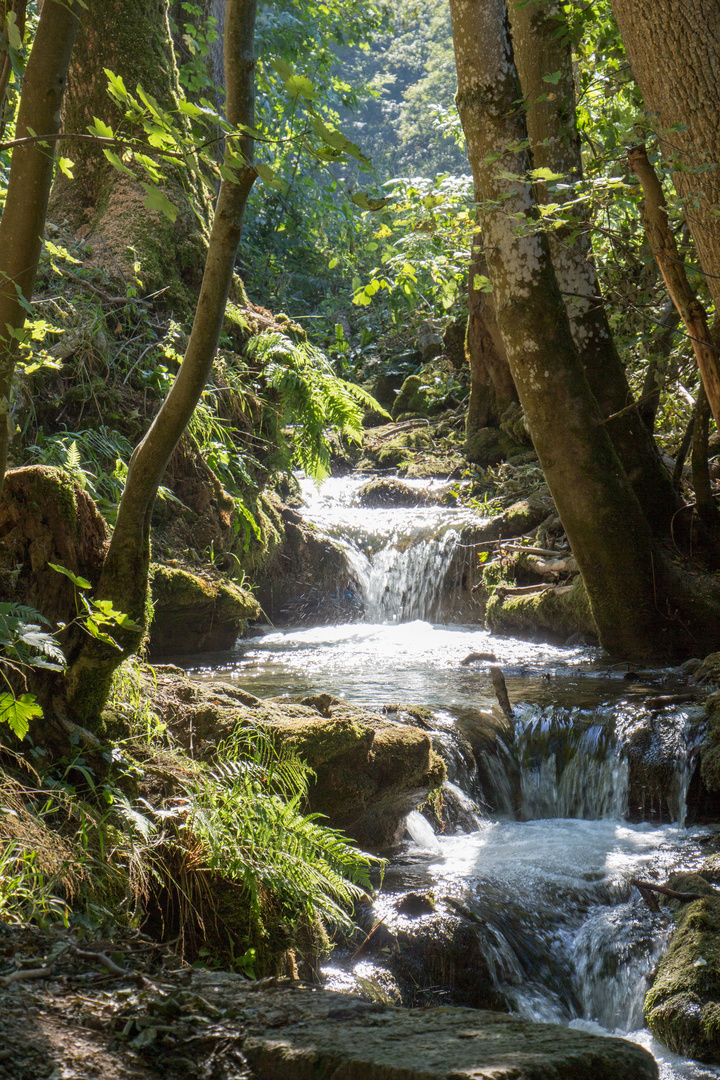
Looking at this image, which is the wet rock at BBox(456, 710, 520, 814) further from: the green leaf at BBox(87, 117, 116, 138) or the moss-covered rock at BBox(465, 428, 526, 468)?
the moss-covered rock at BBox(465, 428, 526, 468)

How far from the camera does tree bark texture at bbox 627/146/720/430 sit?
3.76 meters

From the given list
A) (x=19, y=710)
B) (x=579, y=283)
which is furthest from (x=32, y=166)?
(x=579, y=283)

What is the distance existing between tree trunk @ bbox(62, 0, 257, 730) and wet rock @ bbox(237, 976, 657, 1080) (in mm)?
1578

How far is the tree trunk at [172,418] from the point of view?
2.88 metres

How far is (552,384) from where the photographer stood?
20.7 ft

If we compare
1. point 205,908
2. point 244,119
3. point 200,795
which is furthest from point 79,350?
point 205,908

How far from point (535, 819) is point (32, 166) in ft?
15.6

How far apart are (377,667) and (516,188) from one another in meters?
4.50

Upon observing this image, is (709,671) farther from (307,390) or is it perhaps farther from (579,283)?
(307,390)

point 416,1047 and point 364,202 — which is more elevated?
point 364,202

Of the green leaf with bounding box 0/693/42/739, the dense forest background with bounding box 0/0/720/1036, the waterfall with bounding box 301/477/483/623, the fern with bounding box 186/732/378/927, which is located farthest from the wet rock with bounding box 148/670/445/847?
the waterfall with bounding box 301/477/483/623

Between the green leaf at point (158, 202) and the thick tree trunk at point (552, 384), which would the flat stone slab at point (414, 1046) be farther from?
the thick tree trunk at point (552, 384)

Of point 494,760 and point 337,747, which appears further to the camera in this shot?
point 494,760

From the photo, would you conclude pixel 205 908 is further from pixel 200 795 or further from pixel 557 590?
pixel 557 590
